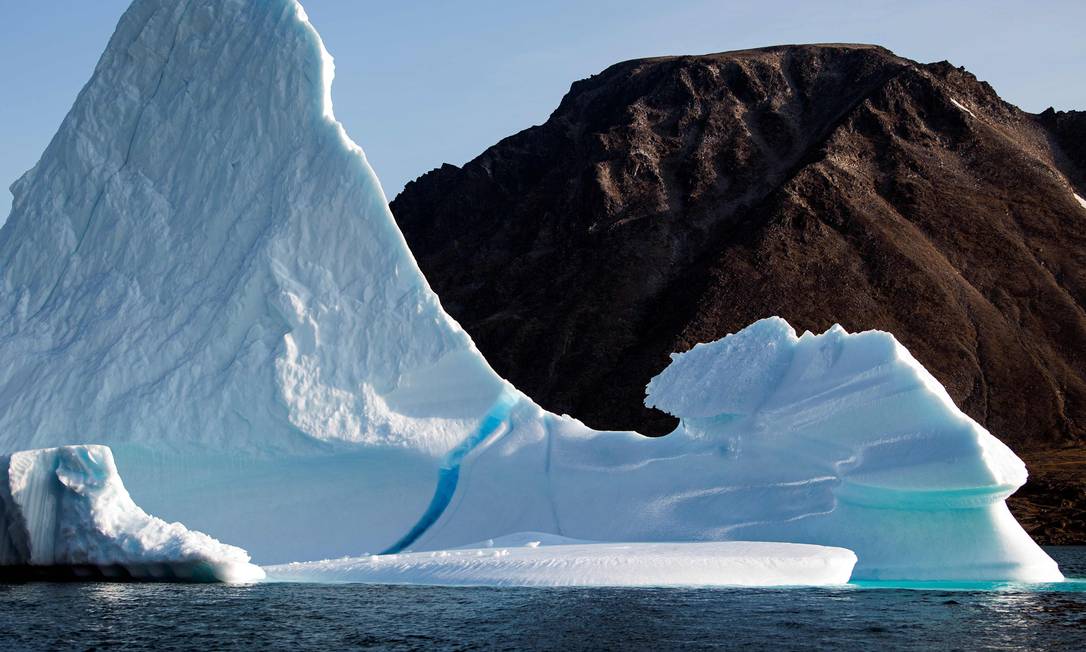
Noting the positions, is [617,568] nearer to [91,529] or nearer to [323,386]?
[323,386]

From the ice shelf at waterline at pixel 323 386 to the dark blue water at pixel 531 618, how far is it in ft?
6.42

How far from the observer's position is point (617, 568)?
51.1ft

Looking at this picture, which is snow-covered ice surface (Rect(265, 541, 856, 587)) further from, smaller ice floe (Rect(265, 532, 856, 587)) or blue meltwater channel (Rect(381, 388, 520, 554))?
blue meltwater channel (Rect(381, 388, 520, 554))

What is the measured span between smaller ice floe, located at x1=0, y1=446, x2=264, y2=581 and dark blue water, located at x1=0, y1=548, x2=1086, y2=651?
0.30 metres

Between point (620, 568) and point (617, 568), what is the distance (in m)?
0.04

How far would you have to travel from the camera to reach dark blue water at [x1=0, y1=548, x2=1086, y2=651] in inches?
489

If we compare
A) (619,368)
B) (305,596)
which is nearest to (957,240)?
(619,368)

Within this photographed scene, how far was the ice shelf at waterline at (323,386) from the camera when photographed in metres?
17.3

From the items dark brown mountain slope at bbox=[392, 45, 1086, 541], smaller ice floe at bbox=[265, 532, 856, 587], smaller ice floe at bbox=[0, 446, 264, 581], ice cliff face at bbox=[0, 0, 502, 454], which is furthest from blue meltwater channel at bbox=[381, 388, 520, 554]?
dark brown mountain slope at bbox=[392, 45, 1086, 541]

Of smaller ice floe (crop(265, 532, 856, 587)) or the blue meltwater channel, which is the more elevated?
the blue meltwater channel

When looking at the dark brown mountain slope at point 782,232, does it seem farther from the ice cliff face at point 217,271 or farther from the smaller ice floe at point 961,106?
the ice cliff face at point 217,271

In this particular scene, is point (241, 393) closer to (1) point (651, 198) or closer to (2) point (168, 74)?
(2) point (168, 74)

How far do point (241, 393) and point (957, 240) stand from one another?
5506 centimetres

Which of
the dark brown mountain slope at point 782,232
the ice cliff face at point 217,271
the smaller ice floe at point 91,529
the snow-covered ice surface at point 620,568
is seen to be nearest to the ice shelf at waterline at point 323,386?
the ice cliff face at point 217,271
